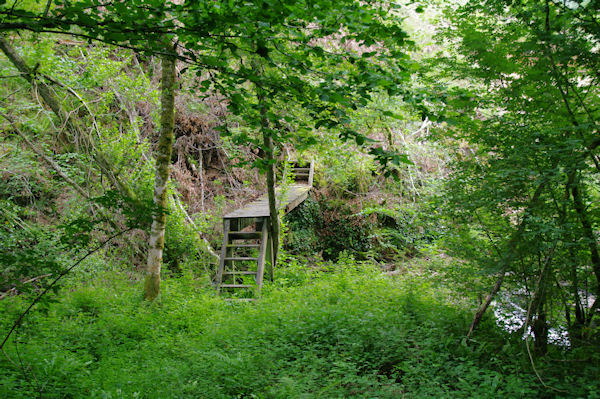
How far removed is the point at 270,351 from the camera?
4.34 metres

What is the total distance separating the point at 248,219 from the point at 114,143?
297cm

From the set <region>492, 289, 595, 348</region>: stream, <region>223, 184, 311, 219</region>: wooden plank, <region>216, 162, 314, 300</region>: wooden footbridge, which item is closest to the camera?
<region>492, 289, 595, 348</region>: stream

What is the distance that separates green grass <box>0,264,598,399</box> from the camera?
3469 millimetres

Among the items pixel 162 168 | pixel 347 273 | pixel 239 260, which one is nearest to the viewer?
pixel 162 168

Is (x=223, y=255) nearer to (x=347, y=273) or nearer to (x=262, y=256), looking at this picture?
(x=262, y=256)

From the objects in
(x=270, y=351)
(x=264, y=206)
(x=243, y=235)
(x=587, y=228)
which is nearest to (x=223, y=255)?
(x=243, y=235)

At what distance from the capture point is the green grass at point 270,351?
11.4 feet

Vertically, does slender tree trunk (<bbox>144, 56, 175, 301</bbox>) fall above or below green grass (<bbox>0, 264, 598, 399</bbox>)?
above

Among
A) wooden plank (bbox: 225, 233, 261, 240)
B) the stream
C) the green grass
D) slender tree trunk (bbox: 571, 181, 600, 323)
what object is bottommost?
the green grass

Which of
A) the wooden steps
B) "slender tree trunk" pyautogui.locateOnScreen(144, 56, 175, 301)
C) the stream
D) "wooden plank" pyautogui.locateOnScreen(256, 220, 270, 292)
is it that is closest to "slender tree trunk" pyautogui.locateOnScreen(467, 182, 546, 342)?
the stream

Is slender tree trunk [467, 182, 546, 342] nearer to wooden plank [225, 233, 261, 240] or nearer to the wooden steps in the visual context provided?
the wooden steps

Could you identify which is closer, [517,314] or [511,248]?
[511,248]

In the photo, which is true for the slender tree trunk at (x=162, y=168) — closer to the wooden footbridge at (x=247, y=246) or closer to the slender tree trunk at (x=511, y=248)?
the wooden footbridge at (x=247, y=246)

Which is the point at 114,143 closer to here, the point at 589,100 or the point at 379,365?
the point at 379,365
